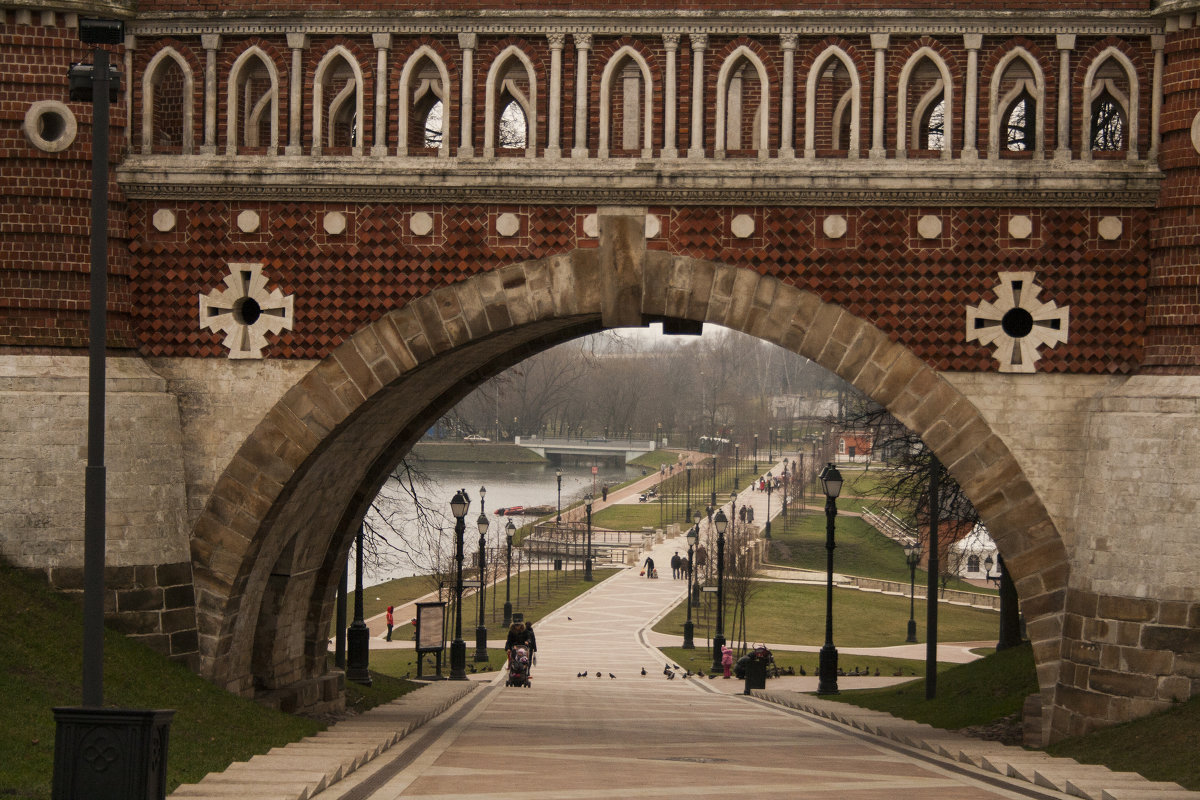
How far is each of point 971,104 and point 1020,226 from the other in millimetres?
1246

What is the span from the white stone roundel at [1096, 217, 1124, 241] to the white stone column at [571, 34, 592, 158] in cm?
494

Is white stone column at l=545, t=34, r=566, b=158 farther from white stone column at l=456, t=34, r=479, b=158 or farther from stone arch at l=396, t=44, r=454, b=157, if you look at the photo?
stone arch at l=396, t=44, r=454, b=157

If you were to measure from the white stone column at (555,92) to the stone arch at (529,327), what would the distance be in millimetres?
888

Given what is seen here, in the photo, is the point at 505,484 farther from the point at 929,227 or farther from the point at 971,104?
Answer: the point at 971,104

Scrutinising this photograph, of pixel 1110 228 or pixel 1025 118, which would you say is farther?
pixel 1025 118

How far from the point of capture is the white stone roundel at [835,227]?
13.7 meters

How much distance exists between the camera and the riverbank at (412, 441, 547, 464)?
3844 inches

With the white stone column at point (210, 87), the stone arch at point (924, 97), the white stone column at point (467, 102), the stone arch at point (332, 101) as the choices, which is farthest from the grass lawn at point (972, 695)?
the white stone column at point (210, 87)

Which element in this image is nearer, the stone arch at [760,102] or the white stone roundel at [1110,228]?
the white stone roundel at [1110,228]

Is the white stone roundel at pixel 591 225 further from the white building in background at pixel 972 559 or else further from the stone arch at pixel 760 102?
the white building in background at pixel 972 559

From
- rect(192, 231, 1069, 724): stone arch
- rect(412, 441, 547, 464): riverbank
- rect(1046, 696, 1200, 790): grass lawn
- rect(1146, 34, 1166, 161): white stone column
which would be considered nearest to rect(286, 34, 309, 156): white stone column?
rect(192, 231, 1069, 724): stone arch

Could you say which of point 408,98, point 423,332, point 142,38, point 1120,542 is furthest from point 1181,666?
point 142,38

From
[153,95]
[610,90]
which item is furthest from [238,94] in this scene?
[610,90]

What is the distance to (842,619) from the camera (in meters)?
39.7
